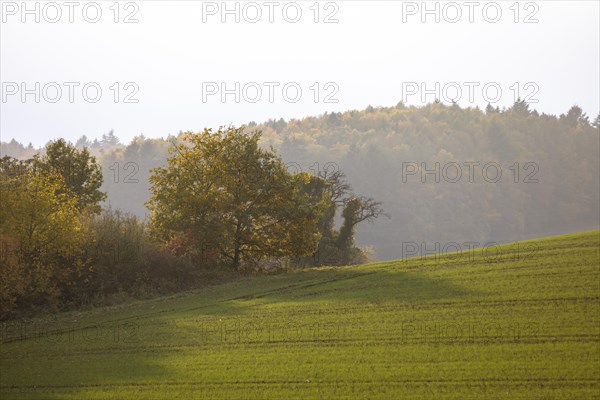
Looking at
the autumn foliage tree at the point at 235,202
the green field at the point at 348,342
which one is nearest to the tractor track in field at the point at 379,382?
the green field at the point at 348,342

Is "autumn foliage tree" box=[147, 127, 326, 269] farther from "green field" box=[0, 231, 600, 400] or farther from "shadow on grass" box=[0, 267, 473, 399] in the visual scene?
"green field" box=[0, 231, 600, 400]

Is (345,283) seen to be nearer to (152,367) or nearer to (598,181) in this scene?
(152,367)

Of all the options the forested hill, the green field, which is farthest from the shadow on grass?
the forested hill

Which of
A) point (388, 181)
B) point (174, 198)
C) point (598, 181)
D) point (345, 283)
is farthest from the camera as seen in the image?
point (598, 181)

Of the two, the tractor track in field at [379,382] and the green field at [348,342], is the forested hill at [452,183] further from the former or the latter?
the tractor track in field at [379,382]

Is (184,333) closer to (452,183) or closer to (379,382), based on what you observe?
(379,382)

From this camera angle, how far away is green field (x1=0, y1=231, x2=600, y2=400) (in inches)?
839

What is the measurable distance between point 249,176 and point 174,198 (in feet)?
20.3

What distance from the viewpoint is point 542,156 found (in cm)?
19225

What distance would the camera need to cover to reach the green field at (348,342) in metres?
21.3

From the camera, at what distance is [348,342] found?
26.0 metres

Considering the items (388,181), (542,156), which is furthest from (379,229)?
(542,156)

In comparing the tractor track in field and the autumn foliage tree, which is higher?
the autumn foliage tree

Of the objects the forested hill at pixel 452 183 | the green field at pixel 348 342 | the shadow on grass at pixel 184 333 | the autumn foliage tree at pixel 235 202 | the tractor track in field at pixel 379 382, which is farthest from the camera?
the forested hill at pixel 452 183
